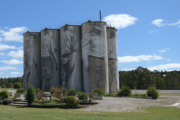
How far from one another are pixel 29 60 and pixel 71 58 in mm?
14854

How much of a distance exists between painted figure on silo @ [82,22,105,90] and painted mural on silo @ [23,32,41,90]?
16.4 metres

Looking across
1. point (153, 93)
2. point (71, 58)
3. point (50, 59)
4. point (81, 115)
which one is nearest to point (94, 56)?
point (71, 58)

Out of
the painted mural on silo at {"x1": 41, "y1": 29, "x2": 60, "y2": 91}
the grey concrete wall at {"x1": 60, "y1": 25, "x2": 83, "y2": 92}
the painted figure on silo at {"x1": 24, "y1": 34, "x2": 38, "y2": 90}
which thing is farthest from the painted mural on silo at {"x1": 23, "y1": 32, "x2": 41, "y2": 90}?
the grey concrete wall at {"x1": 60, "y1": 25, "x2": 83, "y2": 92}

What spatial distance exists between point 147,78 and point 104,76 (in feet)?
118

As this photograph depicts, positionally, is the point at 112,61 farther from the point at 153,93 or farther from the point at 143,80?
the point at 143,80

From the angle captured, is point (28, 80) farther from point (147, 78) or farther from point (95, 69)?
point (147, 78)

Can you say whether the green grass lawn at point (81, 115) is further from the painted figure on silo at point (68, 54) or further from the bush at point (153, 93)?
the painted figure on silo at point (68, 54)

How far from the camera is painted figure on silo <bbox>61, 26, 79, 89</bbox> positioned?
139ft

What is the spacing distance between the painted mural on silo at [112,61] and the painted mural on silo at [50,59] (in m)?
13.0

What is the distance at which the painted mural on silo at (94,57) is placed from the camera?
39.6 metres

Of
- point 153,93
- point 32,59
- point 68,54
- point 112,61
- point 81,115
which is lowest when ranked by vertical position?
point 81,115

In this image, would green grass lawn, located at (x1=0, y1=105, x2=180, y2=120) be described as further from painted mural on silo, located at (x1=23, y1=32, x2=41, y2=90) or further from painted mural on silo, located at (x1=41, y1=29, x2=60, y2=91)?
painted mural on silo, located at (x1=23, y1=32, x2=41, y2=90)

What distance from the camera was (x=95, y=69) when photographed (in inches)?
1560

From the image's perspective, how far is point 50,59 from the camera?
46.1 metres
